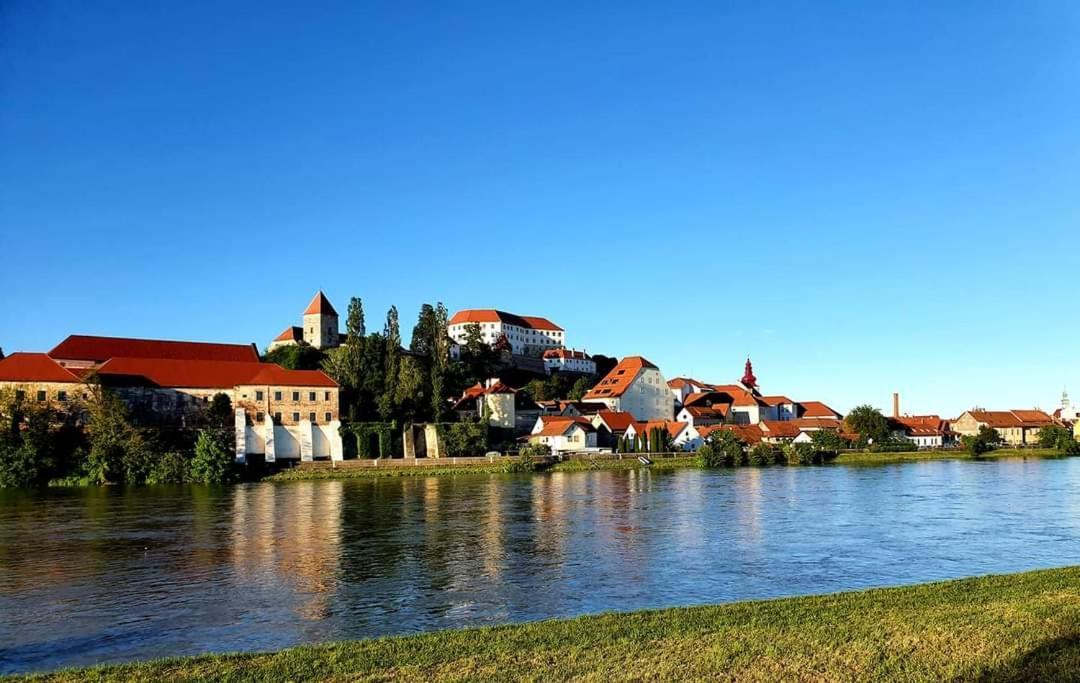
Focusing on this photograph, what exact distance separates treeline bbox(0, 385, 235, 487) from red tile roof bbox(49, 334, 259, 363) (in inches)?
484

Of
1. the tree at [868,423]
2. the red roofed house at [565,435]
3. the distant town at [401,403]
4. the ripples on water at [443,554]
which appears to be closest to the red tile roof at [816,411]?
the distant town at [401,403]

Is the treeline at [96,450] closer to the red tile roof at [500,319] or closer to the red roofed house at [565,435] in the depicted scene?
the red roofed house at [565,435]

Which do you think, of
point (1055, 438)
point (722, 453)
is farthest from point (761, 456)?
point (1055, 438)

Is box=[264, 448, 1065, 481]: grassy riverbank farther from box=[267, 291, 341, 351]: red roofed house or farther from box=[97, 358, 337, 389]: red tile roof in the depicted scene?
box=[267, 291, 341, 351]: red roofed house

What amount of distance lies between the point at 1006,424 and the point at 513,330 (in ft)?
216

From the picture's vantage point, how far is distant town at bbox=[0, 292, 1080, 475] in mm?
62000

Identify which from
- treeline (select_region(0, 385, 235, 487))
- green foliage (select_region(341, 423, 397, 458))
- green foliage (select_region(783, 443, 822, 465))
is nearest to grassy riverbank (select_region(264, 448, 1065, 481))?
green foliage (select_region(783, 443, 822, 465))

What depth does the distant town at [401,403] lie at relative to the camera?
6200 centimetres

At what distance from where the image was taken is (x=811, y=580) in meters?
18.2

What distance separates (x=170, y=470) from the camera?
54375 mm

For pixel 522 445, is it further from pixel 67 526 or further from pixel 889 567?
pixel 889 567

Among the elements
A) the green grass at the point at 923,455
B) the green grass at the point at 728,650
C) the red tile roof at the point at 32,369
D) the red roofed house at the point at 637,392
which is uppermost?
the red tile roof at the point at 32,369

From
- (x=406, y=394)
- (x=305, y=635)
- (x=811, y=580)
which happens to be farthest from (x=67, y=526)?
(x=406, y=394)

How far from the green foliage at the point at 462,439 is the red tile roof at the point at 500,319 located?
60.9 meters
